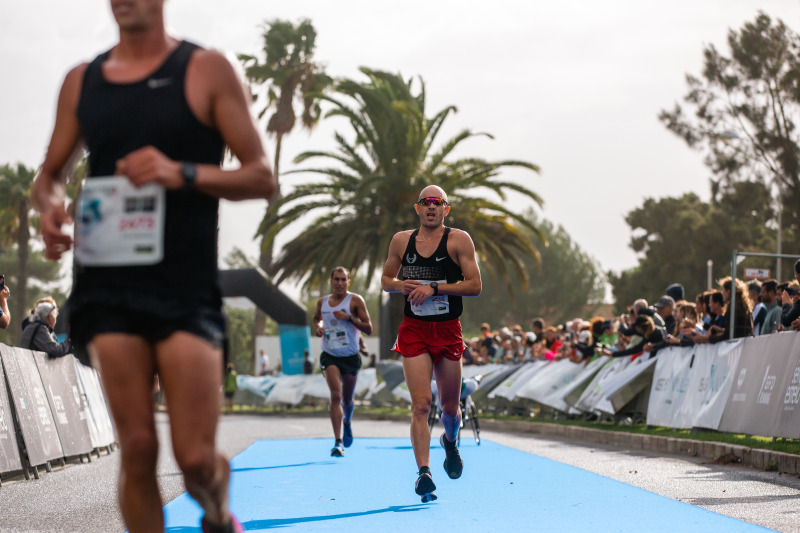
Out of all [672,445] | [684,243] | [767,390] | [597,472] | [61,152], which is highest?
[684,243]

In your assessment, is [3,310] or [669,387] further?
[669,387]

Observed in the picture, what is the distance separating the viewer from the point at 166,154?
11.8 ft

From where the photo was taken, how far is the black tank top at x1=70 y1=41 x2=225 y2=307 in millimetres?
3510

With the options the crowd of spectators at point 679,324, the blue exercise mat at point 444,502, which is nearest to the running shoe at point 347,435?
the blue exercise mat at point 444,502

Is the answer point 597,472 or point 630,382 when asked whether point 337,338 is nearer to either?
point 597,472

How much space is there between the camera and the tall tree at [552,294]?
311 ft

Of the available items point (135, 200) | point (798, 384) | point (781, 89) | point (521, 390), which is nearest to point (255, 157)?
point (135, 200)

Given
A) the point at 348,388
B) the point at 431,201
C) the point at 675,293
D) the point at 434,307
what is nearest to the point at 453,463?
the point at 434,307

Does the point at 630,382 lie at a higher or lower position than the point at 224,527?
lower

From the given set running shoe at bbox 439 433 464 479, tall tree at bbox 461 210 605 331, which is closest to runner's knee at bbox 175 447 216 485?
running shoe at bbox 439 433 464 479

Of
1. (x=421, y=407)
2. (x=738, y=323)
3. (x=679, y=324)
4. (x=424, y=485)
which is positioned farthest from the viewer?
(x=679, y=324)

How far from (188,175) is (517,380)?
18782 mm

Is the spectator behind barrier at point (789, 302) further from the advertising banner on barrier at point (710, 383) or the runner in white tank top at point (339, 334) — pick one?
the runner in white tank top at point (339, 334)

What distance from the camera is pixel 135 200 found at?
11.4ft
